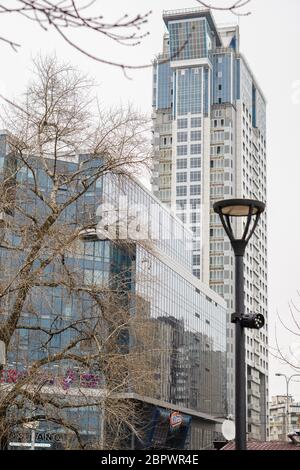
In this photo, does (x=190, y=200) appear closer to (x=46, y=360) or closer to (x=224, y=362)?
(x=224, y=362)

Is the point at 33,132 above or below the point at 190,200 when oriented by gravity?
below

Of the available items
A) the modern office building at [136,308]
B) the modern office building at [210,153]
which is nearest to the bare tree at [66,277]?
the modern office building at [136,308]

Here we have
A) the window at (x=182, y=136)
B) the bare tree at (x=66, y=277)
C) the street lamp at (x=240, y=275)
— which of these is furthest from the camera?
the window at (x=182, y=136)

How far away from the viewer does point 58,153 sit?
57.2 feet

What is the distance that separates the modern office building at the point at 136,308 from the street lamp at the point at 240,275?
7.26 metres

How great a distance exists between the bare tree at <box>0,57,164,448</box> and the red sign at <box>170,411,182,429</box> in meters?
54.6

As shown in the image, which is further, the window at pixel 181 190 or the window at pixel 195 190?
Result: the window at pixel 195 190

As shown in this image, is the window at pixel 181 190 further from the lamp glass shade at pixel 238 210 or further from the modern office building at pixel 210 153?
the lamp glass shade at pixel 238 210

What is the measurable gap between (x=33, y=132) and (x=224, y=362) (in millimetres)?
82541

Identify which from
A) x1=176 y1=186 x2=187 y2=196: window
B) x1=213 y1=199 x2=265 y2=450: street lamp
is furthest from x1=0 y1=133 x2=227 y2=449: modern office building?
x1=176 y1=186 x2=187 y2=196: window

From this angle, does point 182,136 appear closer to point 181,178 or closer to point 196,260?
point 181,178

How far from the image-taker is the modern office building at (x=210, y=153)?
356 ft

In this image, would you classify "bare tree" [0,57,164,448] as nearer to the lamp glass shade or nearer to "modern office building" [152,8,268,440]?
the lamp glass shade
